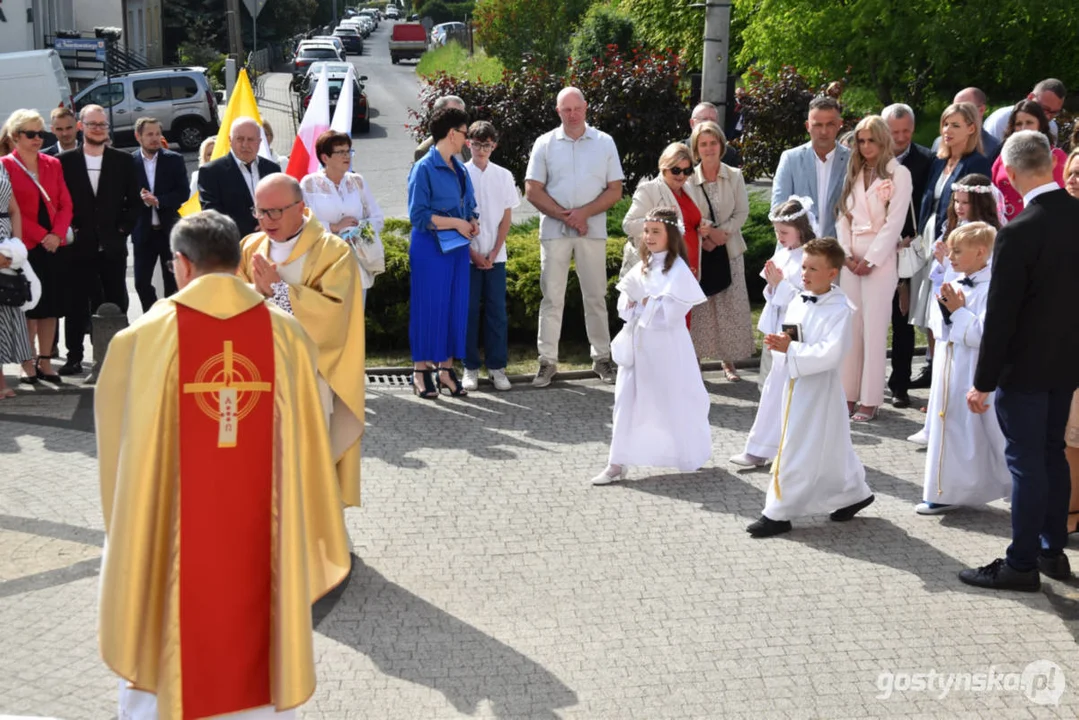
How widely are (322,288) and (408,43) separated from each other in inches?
2595

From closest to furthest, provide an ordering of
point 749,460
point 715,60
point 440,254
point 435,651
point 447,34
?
point 435,651 → point 749,460 → point 440,254 → point 715,60 → point 447,34

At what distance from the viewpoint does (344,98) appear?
10.6 metres

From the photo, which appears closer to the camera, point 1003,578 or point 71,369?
point 1003,578

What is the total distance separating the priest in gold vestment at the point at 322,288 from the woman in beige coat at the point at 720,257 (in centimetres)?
422

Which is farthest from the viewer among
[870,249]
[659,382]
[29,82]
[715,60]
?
[29,82]

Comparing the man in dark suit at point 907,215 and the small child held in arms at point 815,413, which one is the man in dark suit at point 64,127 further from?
the small child held in arms at point 815,413

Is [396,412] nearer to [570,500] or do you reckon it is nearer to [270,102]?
[570,500]

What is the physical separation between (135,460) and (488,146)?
624cm

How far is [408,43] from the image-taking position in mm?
70250

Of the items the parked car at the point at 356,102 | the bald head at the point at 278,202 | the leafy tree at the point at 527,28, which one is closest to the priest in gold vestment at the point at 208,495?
the bald head at the point at 278,202

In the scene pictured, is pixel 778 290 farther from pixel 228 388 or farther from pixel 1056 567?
pixel 228 388

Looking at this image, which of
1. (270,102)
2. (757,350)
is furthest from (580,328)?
(270,102)

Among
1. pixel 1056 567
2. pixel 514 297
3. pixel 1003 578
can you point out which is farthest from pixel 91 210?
pixel 1056 567

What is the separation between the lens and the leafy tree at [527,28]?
45.7 m
